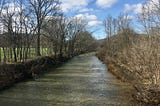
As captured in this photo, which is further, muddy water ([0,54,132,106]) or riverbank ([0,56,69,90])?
riverbank ([0,56,69,90])

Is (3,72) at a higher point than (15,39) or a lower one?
lower

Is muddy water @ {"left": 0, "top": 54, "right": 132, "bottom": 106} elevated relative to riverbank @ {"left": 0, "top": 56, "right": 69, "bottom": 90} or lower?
lower

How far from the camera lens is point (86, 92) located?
19.5m

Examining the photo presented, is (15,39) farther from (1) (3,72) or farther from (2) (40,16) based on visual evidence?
(2) (40,16)

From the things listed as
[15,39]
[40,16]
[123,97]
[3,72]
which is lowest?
[123,97]

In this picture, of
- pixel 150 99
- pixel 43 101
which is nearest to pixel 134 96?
pixel 150 99

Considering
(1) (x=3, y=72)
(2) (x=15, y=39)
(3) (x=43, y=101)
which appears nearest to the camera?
(3) (x=43, y=101)

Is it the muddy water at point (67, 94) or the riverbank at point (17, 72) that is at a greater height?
the riverbank at point (17, 72)

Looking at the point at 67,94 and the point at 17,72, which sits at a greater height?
the point at 17,72

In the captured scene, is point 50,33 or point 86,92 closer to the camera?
point 86,92

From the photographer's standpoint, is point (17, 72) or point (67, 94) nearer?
point (67, 94)

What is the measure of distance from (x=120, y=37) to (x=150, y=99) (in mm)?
30679

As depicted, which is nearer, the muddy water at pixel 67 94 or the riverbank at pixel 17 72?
the muddy water at pixel 67 94

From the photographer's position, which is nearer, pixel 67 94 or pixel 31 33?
pixel 67 94
